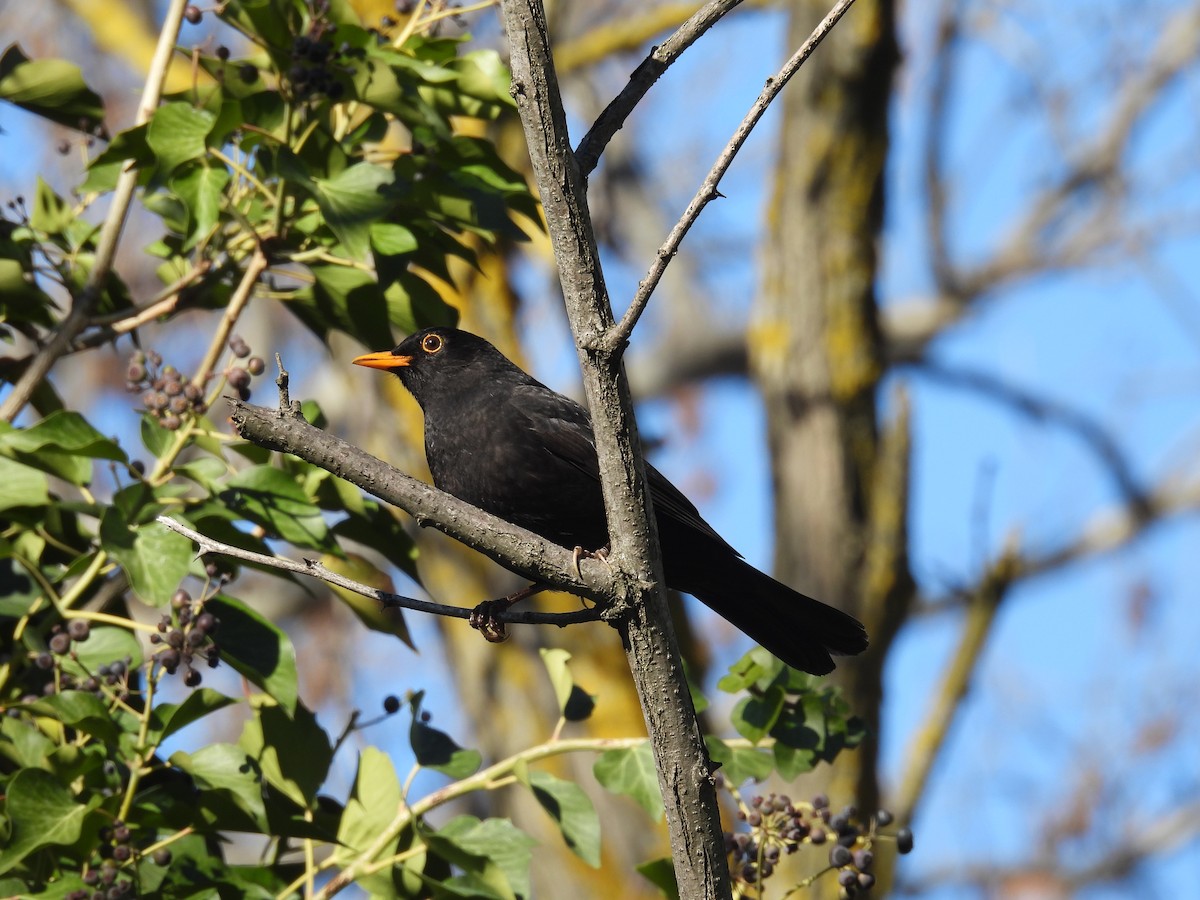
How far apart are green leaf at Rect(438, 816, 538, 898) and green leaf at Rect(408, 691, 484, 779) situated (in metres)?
0.13

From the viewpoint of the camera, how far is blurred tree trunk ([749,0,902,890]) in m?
6.54

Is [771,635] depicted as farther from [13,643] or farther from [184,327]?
[184,327]

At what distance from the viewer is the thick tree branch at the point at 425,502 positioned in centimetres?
229

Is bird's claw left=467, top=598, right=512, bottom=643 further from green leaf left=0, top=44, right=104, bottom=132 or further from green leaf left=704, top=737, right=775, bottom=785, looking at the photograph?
green leaf left=0, top=44, right=104, bottom=132

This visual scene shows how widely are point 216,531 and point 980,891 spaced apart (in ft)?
38.7

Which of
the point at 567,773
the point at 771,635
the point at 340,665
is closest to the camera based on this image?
the point at 771,635

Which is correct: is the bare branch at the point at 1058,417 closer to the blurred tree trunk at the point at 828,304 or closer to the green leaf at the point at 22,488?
the blurred tree trunk at the point at 828,304

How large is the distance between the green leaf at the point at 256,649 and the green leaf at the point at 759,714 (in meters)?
0.97

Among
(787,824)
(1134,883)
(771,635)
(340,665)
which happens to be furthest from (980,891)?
(787,824)

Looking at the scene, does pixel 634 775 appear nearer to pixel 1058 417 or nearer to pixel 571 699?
pixel 571 699

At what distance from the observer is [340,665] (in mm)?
12078

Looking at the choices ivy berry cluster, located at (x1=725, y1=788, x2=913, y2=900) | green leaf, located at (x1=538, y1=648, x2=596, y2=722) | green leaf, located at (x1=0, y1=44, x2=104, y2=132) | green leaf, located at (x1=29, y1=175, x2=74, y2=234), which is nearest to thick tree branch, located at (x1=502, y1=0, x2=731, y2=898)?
ivy berry cluster, located at (x1=725, y1=788, x2=913, y2=900)

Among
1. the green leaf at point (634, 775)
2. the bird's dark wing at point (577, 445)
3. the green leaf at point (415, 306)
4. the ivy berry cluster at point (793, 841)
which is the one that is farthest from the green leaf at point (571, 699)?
the green leaf at point (415, 306)

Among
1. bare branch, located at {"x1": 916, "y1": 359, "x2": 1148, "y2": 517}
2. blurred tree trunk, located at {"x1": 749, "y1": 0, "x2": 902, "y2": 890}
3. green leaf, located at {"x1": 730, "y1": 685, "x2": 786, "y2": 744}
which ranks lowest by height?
green leaf, located at {"x1": 730, "y1": 685, "x2": 786, "y2": 744}
